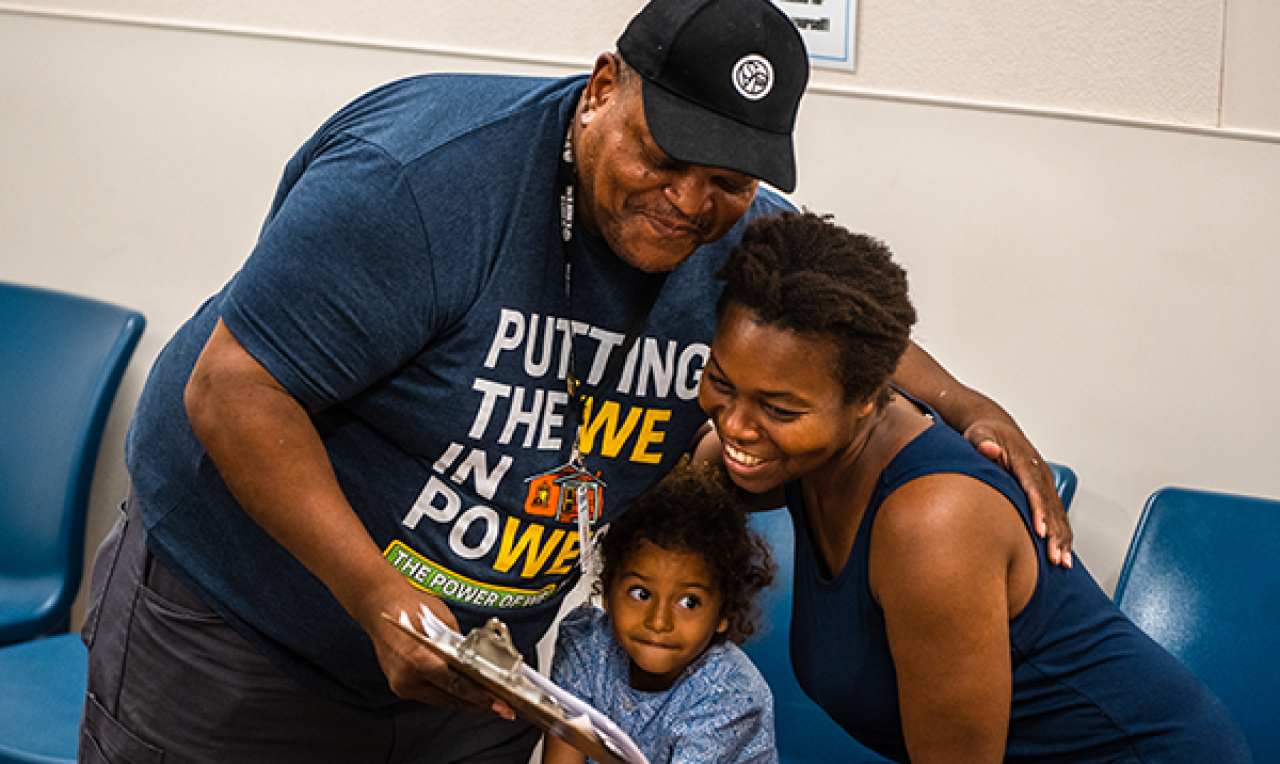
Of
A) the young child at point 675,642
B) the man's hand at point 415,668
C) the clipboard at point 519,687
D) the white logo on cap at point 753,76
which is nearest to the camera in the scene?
the clipboard at point 519,687

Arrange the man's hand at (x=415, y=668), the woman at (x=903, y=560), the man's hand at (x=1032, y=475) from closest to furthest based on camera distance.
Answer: the man's hand at (x=415, y=668) → the woman at (x=903, y=560) → the man's hand at (x=1032, y=475)

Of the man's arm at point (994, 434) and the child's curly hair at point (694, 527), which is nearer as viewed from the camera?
the man's arm at point (994, 434)

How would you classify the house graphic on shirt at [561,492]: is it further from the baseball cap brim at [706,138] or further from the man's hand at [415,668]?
the baseball cap brim at [706,138]

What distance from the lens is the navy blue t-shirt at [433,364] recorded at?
1.23 metres

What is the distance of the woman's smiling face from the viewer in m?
1.40

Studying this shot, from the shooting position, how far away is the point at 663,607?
1.95 m

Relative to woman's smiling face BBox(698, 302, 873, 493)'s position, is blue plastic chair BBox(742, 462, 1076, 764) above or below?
below

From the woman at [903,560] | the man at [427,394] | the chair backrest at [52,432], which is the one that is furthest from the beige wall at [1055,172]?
the woman at [903,560]

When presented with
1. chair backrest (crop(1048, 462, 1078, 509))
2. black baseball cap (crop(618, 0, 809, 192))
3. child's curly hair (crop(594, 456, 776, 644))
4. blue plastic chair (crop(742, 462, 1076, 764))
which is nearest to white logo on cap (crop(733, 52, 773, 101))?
black baseball cap (crop(618, 0, 809, 192))

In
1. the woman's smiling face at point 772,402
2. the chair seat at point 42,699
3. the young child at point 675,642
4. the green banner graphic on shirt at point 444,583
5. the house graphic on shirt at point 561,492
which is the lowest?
the chair seat at point 42,699

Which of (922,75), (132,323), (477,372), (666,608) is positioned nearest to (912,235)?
(922,75)

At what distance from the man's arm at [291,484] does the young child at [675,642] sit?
0.74m

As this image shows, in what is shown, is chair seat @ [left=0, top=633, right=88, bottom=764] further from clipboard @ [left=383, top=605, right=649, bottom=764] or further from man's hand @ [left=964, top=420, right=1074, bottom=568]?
man's hand @ [left=964, top=420, right=1074, bottom=568]

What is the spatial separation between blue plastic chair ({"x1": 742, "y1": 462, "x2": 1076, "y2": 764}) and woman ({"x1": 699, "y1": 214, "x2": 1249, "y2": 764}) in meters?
0.79
